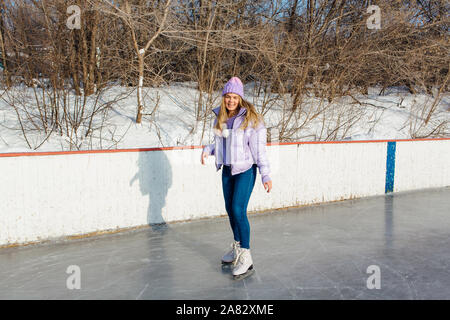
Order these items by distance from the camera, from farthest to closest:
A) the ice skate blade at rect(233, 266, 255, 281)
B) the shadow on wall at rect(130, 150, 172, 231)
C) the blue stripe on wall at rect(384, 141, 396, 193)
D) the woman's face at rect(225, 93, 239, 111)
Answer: the blue stripe on wall at rect(384, 141, 396, 193) → the shadow on wall at rect(130, 150, 172, 231) → the woman's face at rect(225, 93, 239, 111) → the ice skate blade at rect(233, 266, 255, 281)

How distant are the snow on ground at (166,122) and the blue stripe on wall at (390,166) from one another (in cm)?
177

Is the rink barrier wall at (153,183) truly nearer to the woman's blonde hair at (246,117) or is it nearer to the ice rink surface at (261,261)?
the ice rink surface at (261,261)

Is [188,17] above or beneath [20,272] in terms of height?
above

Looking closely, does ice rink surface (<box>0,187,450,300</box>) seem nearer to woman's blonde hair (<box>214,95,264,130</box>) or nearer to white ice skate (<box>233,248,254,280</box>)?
white ice skate (<box>233,248,254,280</box>)

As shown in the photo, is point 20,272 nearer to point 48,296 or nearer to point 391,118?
point 48,296

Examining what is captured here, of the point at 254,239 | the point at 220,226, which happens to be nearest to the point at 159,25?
the point at 220,226

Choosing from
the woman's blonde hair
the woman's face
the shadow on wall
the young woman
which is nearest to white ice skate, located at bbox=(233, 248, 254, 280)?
the young woman

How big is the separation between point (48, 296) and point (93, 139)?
16.0 ft

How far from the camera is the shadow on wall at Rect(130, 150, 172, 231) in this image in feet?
15.3

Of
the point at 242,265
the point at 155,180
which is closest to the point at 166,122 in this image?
the point at 155,180

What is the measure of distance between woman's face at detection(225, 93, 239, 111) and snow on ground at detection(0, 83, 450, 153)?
239cm

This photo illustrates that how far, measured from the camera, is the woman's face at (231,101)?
3074mm

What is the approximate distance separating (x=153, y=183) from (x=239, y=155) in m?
2.07
